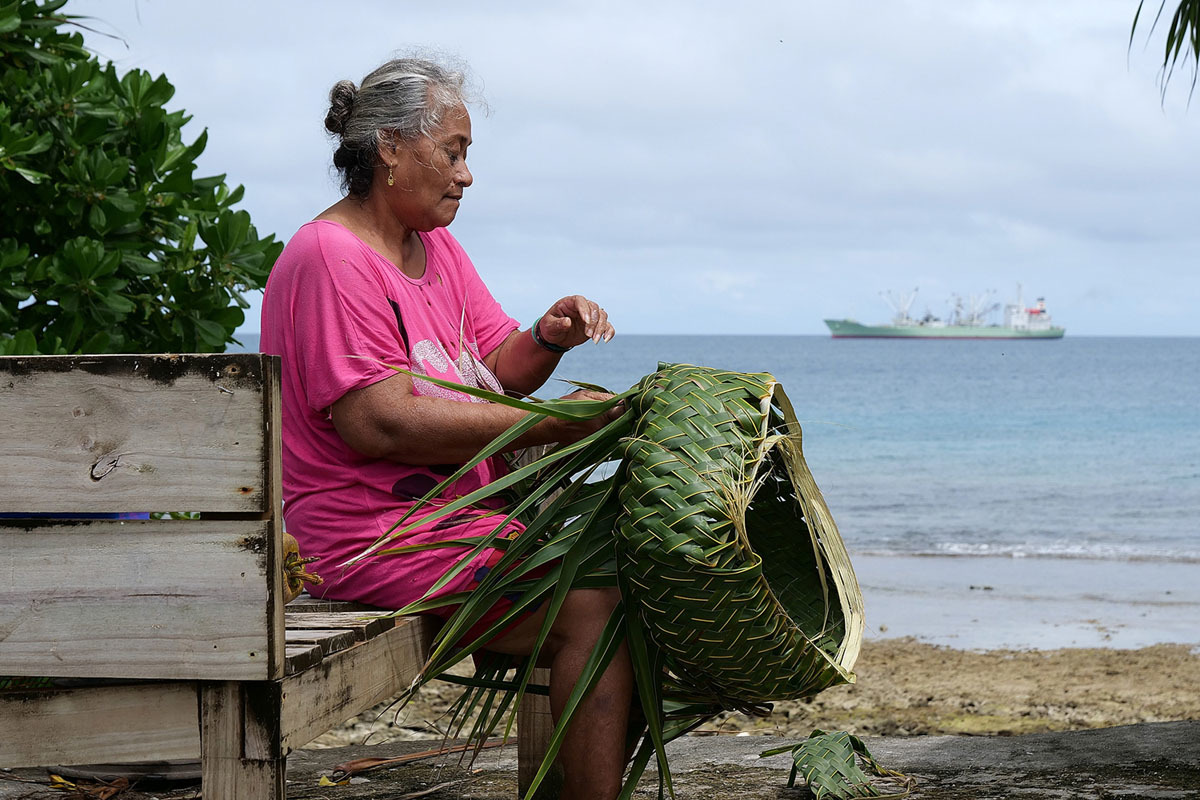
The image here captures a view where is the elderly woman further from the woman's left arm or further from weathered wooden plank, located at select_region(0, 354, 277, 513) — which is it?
weathered wooden plank, located at select_region(0, 354, 277, 513)

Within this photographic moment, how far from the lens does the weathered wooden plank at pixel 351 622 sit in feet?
6.19

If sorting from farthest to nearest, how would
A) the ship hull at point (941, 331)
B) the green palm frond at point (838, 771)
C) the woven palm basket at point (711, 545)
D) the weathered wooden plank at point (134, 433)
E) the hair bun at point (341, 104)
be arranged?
the ship hull at point (941, 331), the green palm frond at point (838, 771), the hair bun at point (341, 104), the woven palm basket at point (711, 545), the weathered wooden plank at point (134, 433)

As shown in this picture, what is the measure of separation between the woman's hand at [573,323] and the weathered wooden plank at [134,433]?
3.05ft

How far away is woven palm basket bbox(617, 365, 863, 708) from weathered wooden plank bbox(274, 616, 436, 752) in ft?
1.37

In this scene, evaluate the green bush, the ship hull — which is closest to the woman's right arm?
the green bush

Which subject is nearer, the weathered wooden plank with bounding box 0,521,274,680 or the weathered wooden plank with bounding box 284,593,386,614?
the weathered wooden plank with bounding box 0,521,274,680

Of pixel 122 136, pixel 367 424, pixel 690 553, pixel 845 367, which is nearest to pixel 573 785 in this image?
pixel 690 553

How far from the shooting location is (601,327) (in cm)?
239

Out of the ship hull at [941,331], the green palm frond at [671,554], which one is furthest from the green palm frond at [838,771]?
the ship hull at [941,331]

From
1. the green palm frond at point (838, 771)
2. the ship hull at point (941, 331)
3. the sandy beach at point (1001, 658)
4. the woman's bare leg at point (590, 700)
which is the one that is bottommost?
the sandy beach at point (1001, 658)

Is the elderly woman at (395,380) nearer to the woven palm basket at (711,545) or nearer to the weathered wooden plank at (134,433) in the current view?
Result: the woven palm basket at (711,545)

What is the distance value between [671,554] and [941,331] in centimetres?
7805

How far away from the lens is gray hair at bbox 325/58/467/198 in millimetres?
2281

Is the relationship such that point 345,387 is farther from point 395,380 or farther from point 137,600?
point 137,600
